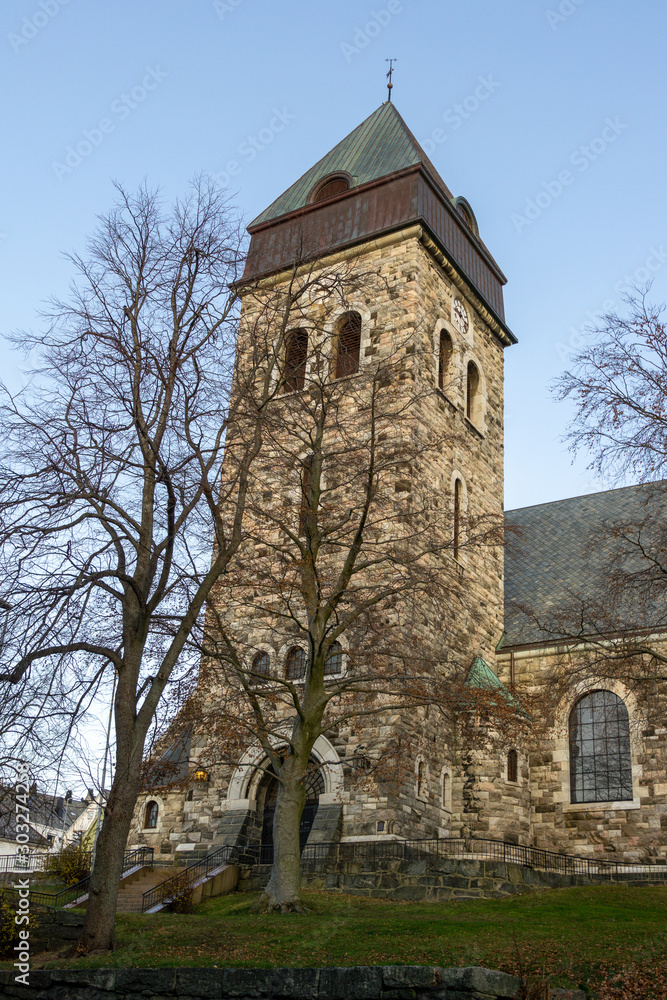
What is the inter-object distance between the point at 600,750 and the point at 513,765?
6.63 ft

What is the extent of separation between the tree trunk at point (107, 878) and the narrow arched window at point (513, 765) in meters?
12.1

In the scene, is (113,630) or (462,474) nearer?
(113,630)

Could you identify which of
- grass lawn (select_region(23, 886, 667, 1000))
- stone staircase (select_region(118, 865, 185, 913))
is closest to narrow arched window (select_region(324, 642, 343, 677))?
stone staircase (select_region(118, 865, 185, 913))

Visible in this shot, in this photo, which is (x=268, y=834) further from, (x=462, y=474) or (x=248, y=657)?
(x=462, y=474)

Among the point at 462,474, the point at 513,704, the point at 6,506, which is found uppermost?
the point at 462,474

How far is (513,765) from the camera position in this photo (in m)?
21.9

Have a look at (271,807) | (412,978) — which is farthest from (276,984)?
(271,807)

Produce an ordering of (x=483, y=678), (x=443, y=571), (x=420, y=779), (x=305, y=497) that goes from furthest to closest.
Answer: (x=483, y=678) < (x=443, y=571) < (x=420, y=779) < (x=305, y=497)

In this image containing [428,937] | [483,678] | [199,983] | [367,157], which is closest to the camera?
A: [199,983]

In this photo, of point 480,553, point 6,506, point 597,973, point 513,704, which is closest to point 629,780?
point 513,704

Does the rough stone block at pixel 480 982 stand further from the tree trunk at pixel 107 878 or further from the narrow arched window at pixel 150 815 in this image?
the narrow arched window at pixel 150 815

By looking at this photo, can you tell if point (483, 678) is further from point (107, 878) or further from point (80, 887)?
point (107, 878)

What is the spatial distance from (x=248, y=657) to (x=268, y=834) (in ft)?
12.9

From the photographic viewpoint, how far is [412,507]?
21.9 m
